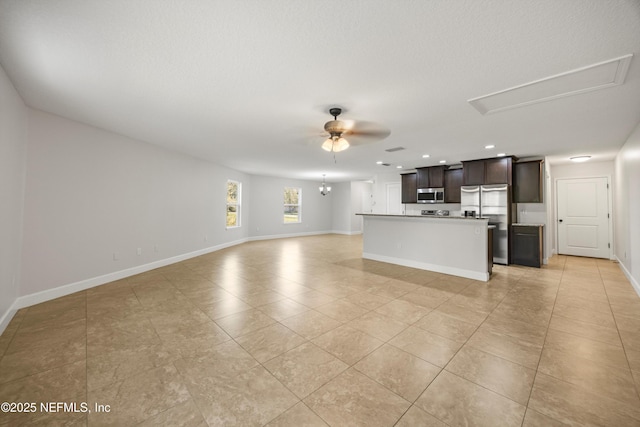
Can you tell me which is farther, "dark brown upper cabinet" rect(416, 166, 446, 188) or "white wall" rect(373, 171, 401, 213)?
"white wall" rect(373, 171, 401, 213)

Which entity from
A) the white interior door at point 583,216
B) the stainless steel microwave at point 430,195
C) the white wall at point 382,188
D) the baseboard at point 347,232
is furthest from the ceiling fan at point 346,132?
the baseboard at point 347,232

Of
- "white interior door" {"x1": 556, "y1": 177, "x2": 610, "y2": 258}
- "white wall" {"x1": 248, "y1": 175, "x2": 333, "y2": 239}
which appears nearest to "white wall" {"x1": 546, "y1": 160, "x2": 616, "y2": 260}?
"white interior door" {"x1": 556, "y1": 177, "x2": 610, "y2": 258}

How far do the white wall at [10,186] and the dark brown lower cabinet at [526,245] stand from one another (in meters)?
8.33

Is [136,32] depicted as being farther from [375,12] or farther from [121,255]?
[121,255]

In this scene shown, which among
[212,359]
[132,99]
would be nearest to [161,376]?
[212,359]

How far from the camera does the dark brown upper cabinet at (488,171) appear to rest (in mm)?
5750

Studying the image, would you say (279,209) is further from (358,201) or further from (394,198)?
(394,198)

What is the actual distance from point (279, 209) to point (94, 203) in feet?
21.4

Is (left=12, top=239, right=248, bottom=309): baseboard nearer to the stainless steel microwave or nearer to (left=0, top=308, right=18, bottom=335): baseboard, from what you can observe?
(left=0, top=308, right=18, bottom=335): baseboard

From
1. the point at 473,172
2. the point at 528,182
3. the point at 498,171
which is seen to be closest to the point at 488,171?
the point at 498,171

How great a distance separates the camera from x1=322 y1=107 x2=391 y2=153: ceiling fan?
3.19 meters

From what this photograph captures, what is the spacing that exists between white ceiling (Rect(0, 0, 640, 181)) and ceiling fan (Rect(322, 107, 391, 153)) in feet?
0.56

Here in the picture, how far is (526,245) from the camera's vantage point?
18.1 feet

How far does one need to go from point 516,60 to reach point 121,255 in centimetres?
597
